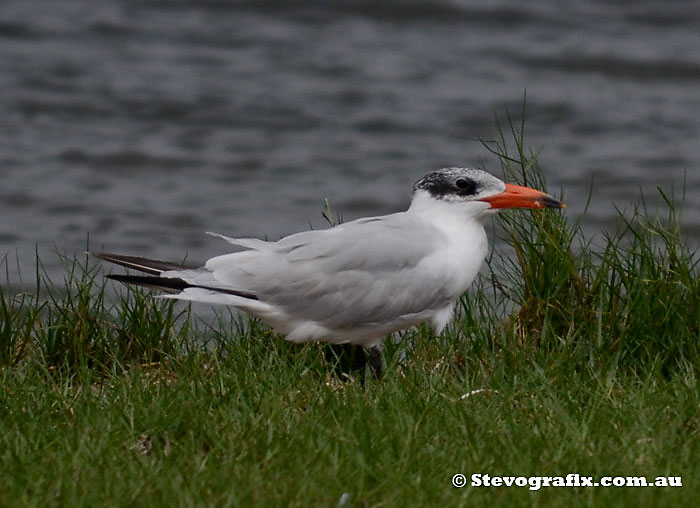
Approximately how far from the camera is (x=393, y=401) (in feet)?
14.5

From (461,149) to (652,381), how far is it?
233 inches

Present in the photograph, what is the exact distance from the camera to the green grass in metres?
3.76

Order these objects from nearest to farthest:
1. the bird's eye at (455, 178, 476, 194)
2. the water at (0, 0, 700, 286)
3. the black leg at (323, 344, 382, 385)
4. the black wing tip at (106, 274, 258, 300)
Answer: the black wing tip at (106, 274, 258, 300) → the black leg at (323, 344, 382, 385) → the bird's eye at (455, 178, 476, 194) → the water at (0, 0, 700, 286)

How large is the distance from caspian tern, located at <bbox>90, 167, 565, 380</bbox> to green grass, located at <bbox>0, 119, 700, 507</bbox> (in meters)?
0.16

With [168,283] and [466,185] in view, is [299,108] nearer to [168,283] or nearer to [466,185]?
[466,185]

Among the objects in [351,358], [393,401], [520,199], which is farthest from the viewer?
[351,358]

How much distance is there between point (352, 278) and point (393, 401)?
0.81 metres


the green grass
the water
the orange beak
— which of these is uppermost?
the orange beak

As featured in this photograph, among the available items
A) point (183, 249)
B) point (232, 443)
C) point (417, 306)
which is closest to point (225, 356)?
point (417, 306)

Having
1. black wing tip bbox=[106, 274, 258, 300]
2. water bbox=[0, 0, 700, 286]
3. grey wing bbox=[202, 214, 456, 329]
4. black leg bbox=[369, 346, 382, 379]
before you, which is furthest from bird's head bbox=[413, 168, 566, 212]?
water bbox=[0, 0, 700, 286]

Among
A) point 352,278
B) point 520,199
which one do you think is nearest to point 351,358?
point 352,278

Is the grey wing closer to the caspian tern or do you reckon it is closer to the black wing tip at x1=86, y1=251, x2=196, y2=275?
the caspian tern

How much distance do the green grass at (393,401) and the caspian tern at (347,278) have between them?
0.16 m

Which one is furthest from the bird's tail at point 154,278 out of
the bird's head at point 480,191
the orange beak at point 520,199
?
the orange beak at point 520,199
